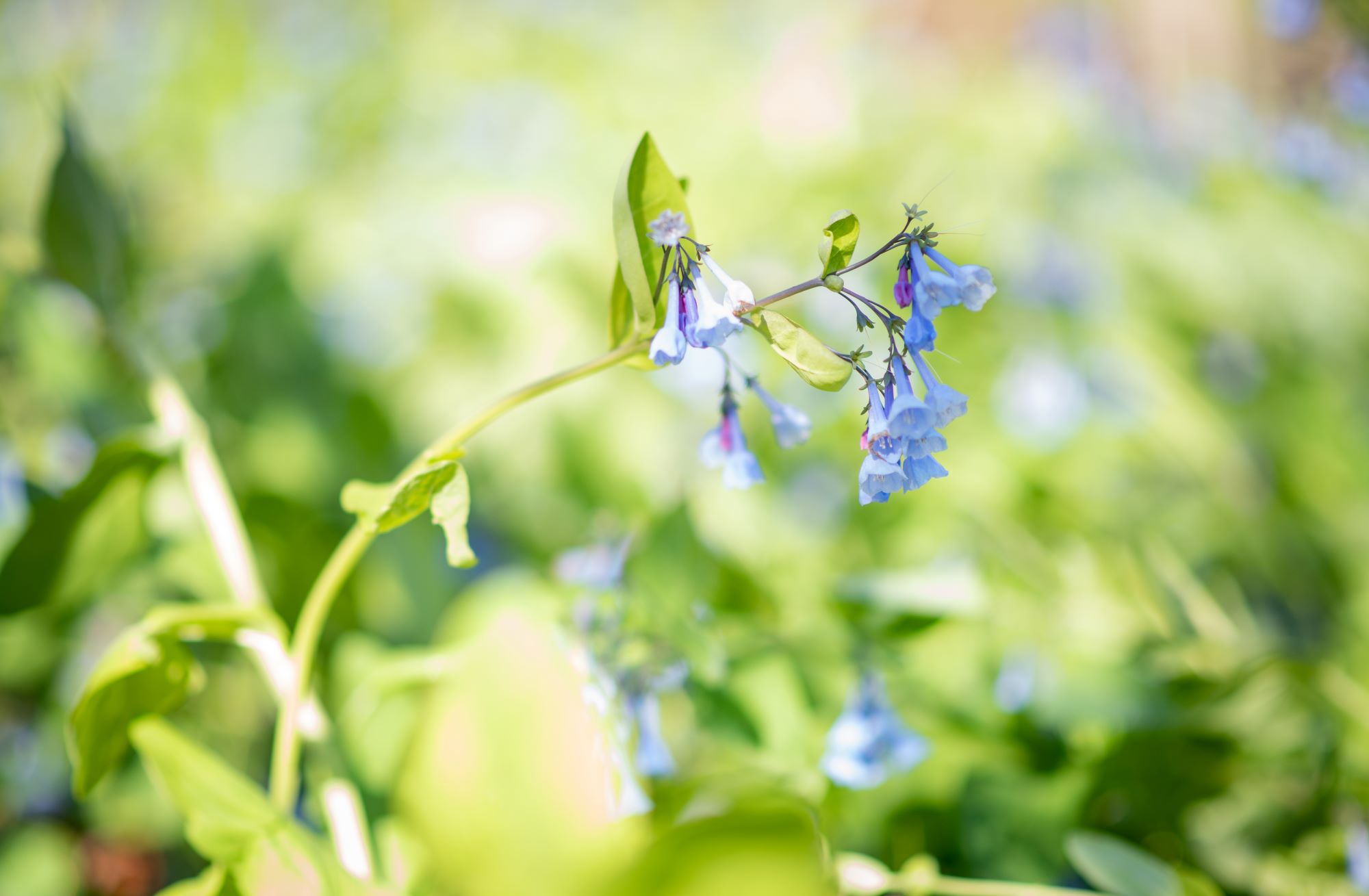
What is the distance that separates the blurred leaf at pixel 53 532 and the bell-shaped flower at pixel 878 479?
0.47m

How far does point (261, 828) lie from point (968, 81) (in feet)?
11.5

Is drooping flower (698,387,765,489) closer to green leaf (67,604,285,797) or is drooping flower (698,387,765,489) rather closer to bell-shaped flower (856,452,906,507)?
bell-shaped flower (856,452,906,507)

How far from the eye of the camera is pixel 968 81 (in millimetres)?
3354

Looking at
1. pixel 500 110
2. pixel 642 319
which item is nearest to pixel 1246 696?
pixel 642 319

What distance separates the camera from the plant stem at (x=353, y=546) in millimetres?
410

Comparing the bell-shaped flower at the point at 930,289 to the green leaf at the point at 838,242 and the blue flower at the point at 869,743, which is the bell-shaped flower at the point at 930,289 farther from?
the blue flower at the point at 869,743

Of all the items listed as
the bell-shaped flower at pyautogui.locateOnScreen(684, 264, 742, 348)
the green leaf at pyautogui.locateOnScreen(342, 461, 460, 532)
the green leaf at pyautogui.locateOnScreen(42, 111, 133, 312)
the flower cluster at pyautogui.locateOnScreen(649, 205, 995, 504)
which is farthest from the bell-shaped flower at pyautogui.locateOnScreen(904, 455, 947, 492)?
the green leaf at pyautogui.locateOnScreen(42, 111, 133, 312)

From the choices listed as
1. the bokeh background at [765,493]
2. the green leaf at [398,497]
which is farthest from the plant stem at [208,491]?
the green leaf at [398,497]

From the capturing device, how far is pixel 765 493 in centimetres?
113

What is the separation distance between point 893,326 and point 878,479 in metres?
0.07

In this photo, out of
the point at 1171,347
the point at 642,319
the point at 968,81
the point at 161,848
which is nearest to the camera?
the point at 642,319

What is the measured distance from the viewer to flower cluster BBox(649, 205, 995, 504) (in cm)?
39

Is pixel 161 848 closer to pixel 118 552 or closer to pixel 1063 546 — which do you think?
pixel 118 552

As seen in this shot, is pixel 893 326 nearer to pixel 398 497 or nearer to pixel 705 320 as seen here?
pixel 705 320
